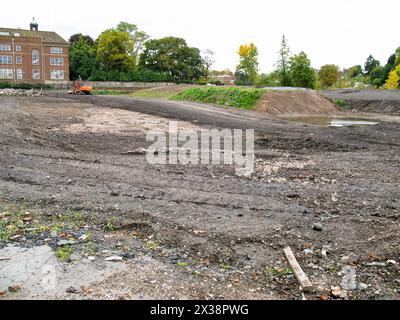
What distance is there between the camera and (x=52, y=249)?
5.34 meters

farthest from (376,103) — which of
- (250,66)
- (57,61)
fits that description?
(57,61)

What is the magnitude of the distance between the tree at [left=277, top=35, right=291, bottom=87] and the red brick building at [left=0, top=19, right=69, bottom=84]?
45.5 meters

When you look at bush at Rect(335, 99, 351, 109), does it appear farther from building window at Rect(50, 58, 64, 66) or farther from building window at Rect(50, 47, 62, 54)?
building window at Rect(50, 47, 62, 54)

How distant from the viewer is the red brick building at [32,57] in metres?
71.2

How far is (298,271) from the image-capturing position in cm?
477

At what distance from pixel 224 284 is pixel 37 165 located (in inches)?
275

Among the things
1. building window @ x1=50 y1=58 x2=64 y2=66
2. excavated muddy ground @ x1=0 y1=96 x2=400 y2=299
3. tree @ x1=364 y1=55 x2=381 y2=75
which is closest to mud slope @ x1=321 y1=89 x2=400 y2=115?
excavated muddy ground @ x1=0 y1=96 x2=400 y2=299

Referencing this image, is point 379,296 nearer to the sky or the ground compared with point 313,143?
nearer to the ground

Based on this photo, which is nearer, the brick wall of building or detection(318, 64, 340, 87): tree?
the brick wall of building

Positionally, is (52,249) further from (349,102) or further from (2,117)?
(349,102)

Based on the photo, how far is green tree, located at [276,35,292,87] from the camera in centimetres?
4519

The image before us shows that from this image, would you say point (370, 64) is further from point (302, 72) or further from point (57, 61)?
point (57, 61)

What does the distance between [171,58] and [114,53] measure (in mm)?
12447
